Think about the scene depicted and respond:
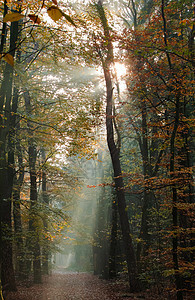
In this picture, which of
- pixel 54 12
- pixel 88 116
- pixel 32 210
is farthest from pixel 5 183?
pixel 54 12

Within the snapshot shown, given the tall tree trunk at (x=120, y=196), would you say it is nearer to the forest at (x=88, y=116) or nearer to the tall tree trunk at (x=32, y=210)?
the forest at (x=88, y=116)

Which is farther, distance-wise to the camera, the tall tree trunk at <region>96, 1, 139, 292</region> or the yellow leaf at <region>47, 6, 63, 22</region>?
the tall tree trunk at <region>96, 1, 139, 292</region>

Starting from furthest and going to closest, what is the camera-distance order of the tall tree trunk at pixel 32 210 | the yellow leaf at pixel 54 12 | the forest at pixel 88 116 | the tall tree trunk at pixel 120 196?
the tall tree trunk at pixel 120 196 < the tall tree trunk at pixel 32 210 < the forest at pixel 88 116 < the yellow leaf at pixel 54 12

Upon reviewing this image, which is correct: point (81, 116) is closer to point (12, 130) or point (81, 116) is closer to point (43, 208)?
point (12, 130)

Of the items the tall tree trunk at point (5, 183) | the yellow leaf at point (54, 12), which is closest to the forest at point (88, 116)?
the tall tree trunk at point (5, 183)

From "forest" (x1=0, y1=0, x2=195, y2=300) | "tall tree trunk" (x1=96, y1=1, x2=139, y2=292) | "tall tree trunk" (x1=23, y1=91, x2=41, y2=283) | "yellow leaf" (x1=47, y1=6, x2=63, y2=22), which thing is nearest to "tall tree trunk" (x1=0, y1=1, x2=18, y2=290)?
"forest" (x1=0, y1=0, x2=195, y2=300)

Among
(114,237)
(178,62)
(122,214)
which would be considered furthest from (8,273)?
(178,62)

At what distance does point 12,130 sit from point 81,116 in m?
2.95

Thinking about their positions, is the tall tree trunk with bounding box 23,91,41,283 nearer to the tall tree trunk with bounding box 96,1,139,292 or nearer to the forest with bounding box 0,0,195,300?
the forest with bounding box 0,0,195,300

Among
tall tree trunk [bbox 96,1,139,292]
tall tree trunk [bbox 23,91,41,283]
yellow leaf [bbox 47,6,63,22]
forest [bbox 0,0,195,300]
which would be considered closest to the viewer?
yellow leaf [bbox 47,6,63,22]

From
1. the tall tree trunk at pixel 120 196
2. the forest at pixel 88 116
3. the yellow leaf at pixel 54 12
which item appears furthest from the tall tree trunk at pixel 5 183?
the yellow leaf at pixel 54 12

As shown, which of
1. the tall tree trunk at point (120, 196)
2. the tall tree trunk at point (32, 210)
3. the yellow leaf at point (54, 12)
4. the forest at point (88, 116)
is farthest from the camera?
the tall tree trunk at point (120, 196)

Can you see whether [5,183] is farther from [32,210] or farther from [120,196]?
[120,196]

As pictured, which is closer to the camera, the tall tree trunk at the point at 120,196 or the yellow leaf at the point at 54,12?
the yellow leaf at the point at 54,12
